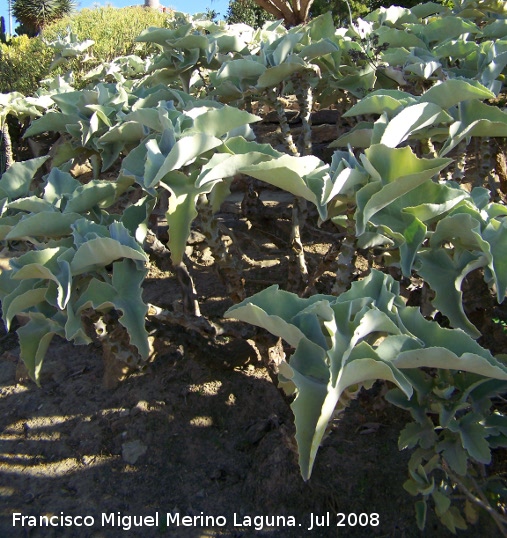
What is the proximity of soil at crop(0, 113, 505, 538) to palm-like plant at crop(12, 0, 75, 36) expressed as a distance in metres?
20.4

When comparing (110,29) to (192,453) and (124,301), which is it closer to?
(192,453)

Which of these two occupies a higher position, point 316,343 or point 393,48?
point 393,48

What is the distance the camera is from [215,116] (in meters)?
1.50

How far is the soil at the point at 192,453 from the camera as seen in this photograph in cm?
183

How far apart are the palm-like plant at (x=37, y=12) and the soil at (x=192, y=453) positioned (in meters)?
20.4

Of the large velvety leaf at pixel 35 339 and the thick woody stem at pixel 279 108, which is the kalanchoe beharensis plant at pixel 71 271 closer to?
the large velvety leaf at pixel 35 339

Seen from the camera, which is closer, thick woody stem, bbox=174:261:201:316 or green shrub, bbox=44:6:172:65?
thick woody stem, bbox=174:261:201:316

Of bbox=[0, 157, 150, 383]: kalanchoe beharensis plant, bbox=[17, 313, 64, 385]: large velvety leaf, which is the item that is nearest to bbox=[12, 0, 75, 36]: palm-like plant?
bbox=[0, 157, 150, 383]: kalanchoe beharensis plant

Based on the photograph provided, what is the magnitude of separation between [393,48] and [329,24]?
32cm

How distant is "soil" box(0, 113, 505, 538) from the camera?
5.99ft

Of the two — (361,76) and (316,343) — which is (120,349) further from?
(361,76)

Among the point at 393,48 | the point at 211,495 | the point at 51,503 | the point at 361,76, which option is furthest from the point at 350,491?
the point at 393,48

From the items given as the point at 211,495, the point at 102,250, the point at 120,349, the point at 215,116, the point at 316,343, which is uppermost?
the point at 215,116

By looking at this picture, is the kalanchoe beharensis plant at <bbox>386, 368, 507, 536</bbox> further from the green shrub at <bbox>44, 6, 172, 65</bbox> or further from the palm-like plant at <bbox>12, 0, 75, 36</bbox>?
the palm-like plant at <bbox>12, 0, 75, 36</bbox>
